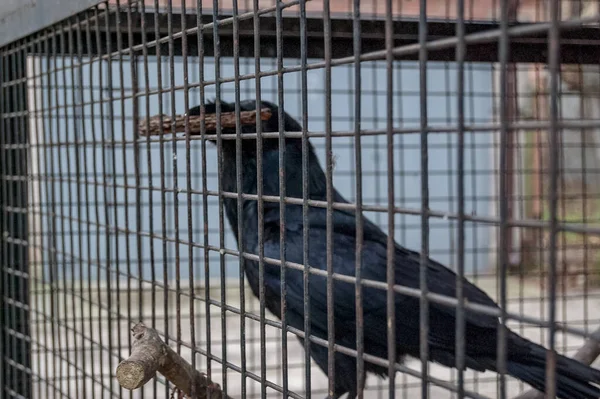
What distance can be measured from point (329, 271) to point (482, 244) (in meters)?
7.81

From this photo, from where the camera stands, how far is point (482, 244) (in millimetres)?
8789

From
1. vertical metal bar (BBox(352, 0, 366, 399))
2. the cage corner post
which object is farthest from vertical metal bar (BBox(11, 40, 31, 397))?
vertical metal bar (BBox(352, 0, 366, 399))

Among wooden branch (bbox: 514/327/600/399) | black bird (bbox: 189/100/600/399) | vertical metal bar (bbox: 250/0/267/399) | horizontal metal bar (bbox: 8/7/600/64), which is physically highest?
horizontal metal bar (bbox: 8/7/600/64)

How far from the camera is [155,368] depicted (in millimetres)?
1586

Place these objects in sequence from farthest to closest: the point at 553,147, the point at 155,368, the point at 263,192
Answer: the point at 263,192
the point at 155,368
the point at 553,147

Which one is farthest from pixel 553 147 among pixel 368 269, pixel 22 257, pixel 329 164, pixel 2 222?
pixel 2 222

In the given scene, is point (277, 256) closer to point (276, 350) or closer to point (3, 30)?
point (3, 30)

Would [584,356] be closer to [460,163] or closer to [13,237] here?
[460,163]

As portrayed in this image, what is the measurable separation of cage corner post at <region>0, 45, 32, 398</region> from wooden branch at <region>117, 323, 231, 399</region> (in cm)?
121

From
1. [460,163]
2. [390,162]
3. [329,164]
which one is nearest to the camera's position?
[460,163]

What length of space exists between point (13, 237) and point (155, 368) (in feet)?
4.63

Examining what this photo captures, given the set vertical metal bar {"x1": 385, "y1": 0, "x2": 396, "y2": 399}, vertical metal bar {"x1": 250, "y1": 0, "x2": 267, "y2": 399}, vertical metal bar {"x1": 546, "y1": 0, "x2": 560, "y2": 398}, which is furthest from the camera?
vertical metal bar {"x1": 250, "y1": 0, "x2": 267, "y2": 399}

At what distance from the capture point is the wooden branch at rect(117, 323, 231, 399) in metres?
1.53

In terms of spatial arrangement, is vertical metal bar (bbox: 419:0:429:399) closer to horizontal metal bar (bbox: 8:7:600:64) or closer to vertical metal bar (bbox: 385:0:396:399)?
vertical metal bar (bbox: 385:0:396:399)
